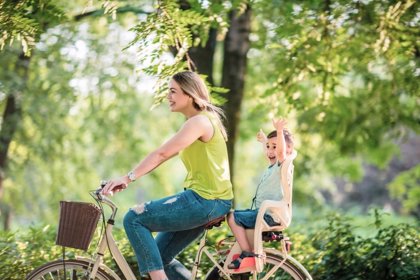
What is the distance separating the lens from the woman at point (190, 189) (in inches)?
153

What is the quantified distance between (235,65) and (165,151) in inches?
177

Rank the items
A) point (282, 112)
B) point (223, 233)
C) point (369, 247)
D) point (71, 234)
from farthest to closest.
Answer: point (282, 112), point (223, 233), point (369, 247), point (71, 234)

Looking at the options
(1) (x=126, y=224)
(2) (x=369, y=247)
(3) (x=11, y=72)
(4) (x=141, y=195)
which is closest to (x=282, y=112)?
(2) (x=369, y=247)

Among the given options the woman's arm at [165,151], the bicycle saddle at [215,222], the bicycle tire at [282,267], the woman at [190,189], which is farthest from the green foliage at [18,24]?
the bicycle tire at [282,267]

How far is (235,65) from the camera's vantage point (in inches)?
320

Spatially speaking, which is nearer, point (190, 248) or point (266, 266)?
point (266, 266)

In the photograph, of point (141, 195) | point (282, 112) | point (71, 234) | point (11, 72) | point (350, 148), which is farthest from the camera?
point (141, 195)

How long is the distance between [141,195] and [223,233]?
29.6m

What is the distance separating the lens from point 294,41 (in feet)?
23.0

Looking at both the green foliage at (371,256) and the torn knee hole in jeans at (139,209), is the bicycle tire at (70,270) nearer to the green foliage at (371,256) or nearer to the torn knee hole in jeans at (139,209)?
the torn knee hole in jeans at (139,209)

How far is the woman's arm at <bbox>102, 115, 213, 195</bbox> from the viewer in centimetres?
376

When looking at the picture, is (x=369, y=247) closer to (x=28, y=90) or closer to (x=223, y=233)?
(x=223, y=233)

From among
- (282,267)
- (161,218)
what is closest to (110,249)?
(161,218)

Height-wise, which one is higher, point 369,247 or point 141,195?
point 369,247
